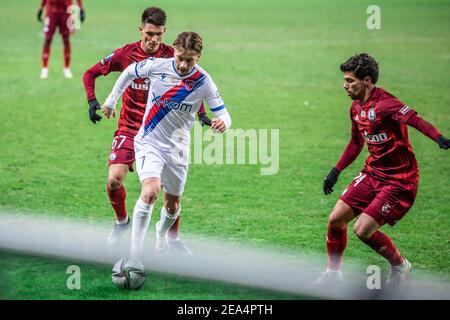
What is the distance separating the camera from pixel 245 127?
1325 centimetres

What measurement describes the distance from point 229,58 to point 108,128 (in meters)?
7.16

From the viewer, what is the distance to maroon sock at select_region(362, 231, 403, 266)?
6.62 m

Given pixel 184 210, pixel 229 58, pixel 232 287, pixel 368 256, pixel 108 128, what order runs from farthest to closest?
1. pixel 229 58
2. pixel 108 128
3. pixel 184 210
4. pixel 368 256
5. pixel 232 287

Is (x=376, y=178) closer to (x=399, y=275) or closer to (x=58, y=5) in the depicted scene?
(x=399, y=275)

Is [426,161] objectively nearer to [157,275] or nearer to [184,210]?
[184,210]

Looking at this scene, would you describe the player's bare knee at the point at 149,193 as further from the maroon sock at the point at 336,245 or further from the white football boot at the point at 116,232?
the maroon sock at the point at 336,245

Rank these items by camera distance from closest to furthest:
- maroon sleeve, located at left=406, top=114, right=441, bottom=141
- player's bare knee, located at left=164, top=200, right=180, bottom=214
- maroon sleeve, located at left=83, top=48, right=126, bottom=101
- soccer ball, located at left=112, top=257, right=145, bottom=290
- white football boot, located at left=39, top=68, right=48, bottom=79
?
maroon sleeve, located at left=406, top=114, right=441, bottom=141
soccer ball, located at left=112, top=257, right=145, bottom=290
player's bare knee, located at left=164, top=200, right=180, bottom=214
maroon sleeve, located at left=83, top=48, right=126, bottom=101
white football boot, located at left=39, top=68, right=48, bottom=79

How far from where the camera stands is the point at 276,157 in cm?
1162

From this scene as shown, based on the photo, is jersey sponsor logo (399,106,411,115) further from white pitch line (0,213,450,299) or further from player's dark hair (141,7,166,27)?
player's dark hair (141,7,166,27)

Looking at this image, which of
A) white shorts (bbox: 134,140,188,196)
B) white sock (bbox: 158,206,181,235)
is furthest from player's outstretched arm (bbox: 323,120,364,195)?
white sock (bbox: 158,206,181,235)

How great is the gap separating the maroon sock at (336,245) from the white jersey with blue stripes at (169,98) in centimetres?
133

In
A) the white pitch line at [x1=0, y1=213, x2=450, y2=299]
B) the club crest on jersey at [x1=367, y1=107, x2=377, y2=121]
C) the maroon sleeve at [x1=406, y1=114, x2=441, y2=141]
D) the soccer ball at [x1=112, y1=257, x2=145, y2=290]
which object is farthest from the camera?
the club crest on jersey at [x1=367, y1=107, x2=377, y2=121]

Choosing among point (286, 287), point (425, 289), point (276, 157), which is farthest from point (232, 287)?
point (276, 157)

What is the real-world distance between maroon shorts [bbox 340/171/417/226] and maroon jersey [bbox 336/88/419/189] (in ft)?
0.20
